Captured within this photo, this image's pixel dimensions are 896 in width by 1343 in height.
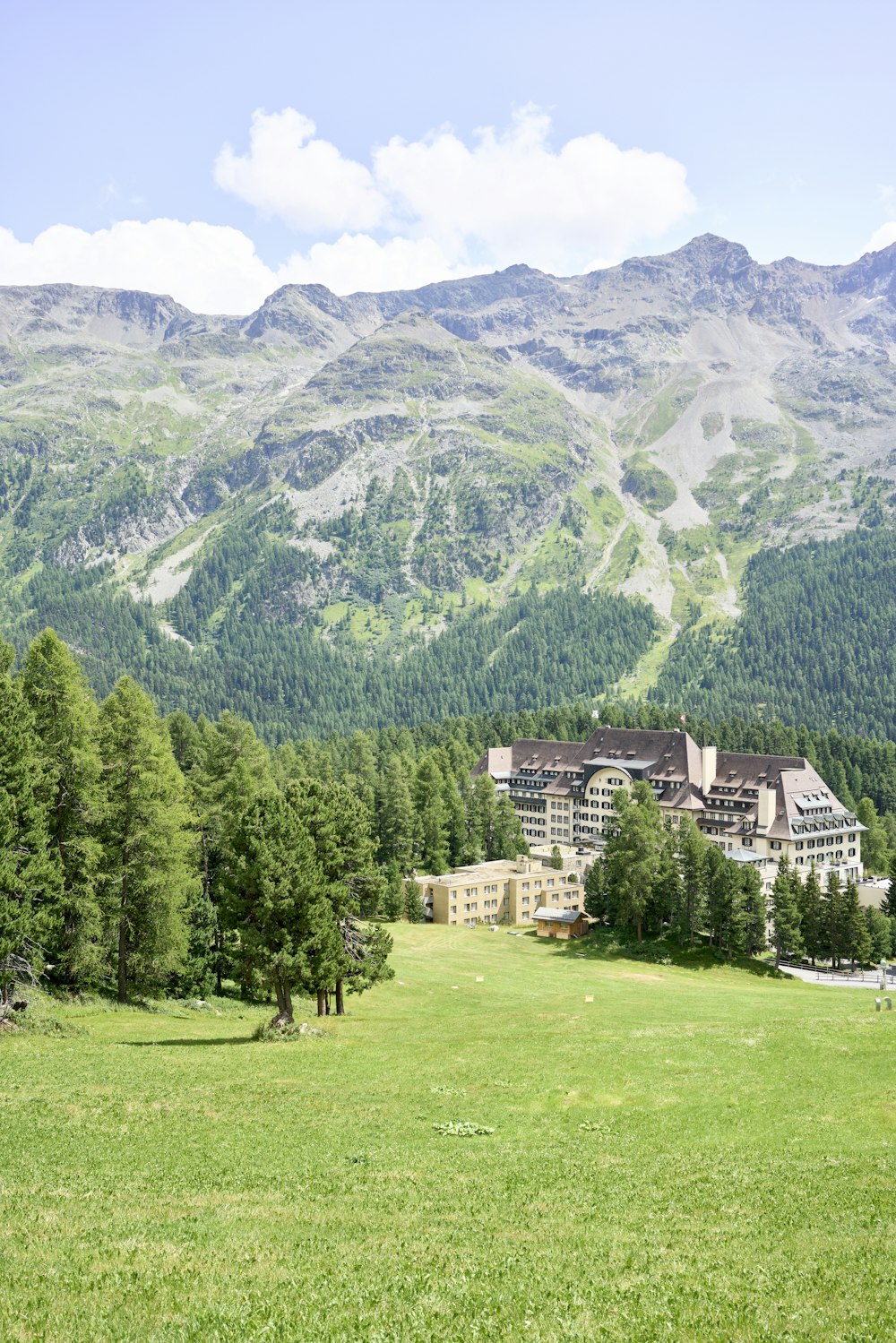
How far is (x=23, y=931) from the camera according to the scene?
4594 centimetres

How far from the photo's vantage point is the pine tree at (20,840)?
149 ft

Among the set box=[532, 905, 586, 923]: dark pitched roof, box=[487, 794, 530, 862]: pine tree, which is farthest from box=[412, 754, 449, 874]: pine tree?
box=[532, 905, 586, 923]: dark pitched roof

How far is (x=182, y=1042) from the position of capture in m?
48.9

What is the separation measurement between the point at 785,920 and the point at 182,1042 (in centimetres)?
8218

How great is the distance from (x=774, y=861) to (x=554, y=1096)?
377 feet

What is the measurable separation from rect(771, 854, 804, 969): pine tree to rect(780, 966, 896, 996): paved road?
7.62ft

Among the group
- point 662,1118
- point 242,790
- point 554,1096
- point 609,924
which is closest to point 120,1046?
point 554,1096

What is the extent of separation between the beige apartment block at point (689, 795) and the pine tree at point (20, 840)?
99814 millimetres

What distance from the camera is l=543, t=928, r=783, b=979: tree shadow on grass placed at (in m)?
108

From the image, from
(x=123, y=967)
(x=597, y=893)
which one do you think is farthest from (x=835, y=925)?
(x=123, y=967)

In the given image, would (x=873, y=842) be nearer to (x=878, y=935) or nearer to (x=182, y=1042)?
(x=878, y=935)

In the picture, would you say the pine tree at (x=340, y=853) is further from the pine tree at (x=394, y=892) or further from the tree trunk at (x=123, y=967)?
the pine tree at (x=394, y=892)

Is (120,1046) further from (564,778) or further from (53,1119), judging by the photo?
(564,778)

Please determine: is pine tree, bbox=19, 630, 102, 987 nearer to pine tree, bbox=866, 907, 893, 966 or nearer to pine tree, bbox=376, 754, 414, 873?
pine tree, bbox=376, 754, 414, 873
